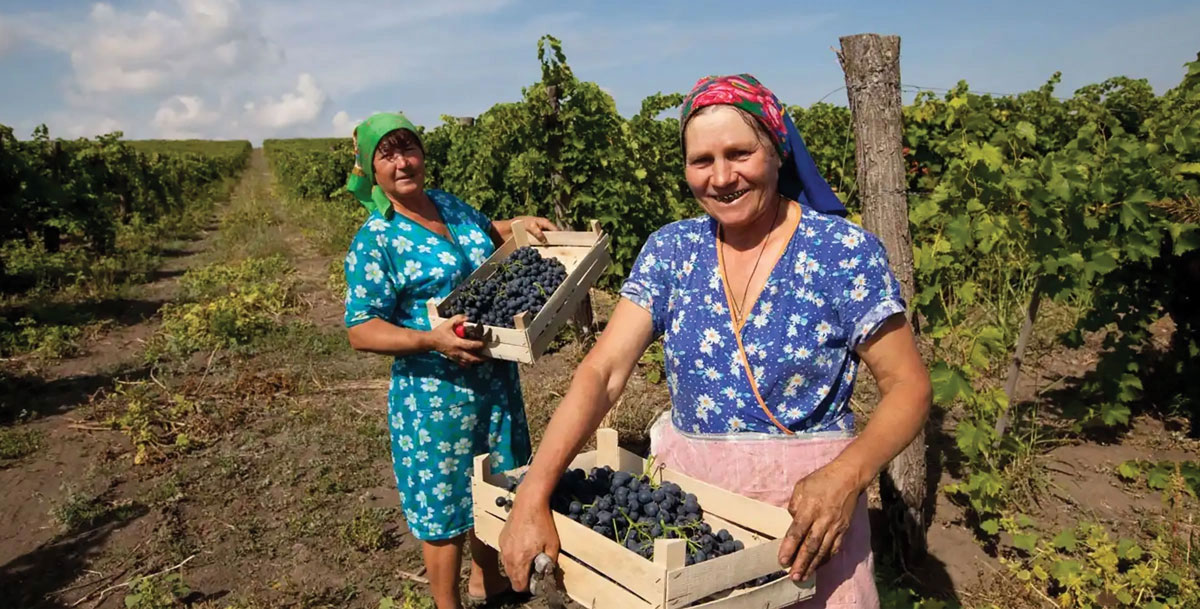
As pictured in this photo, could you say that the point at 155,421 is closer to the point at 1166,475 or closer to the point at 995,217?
the point at 995,217

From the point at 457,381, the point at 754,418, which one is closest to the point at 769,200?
the point at 754,418

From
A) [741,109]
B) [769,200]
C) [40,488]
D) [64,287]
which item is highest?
[741,109]

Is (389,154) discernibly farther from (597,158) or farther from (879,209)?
(597,158)

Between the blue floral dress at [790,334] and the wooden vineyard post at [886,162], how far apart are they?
160cm

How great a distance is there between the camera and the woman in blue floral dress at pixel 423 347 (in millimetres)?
2838

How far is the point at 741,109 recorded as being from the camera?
168 cm

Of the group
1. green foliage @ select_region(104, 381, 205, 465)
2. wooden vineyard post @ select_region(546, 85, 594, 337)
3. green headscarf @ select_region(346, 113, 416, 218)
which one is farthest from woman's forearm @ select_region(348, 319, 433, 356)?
wooden vineyard post @ select_region(546, 85, 594, 337)

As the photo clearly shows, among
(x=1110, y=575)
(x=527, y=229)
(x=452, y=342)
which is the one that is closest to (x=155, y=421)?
(x=527, y=229)

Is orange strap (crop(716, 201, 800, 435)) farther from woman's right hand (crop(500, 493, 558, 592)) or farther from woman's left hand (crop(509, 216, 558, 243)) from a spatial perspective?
woman's left hand (crop(509, 216, 558, 243))

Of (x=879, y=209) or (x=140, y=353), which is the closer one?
(x=879, y=209)

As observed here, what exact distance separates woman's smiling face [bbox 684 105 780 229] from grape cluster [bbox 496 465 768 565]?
0.65m

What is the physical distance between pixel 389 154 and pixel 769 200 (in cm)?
165

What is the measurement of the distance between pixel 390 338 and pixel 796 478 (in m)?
1.61

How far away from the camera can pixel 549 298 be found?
3.06 meters
